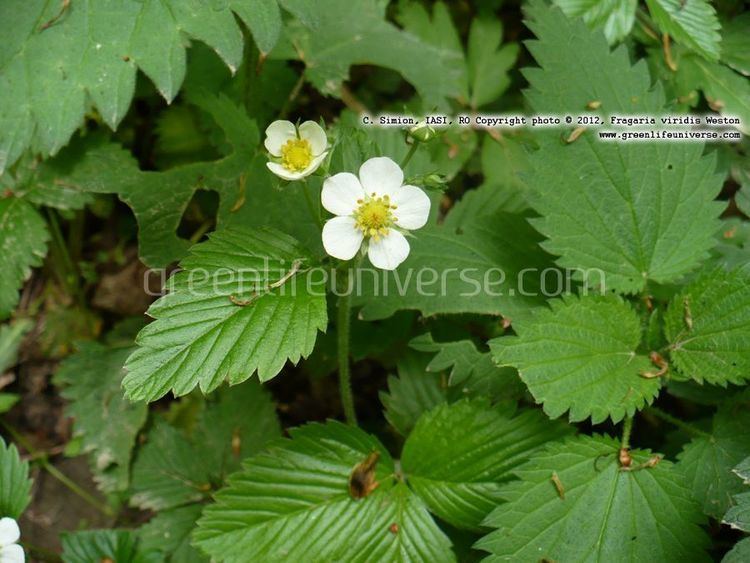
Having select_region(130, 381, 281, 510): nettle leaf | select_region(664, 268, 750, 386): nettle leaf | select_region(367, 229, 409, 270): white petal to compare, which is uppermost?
select_region(367, 229, 409, 270): white petal

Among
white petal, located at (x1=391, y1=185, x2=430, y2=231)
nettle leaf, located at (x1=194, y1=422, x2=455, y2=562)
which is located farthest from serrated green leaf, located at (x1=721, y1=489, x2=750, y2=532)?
white petal, located at (x1=391, y1=185, x2=430, y2=231)

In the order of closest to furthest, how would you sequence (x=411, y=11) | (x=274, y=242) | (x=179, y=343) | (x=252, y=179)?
(x=179, y=343) < (x=274, y=242) < (x=252, y=179) < (x=411, y=11)

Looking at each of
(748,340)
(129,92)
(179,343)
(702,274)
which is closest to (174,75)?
(129,92)

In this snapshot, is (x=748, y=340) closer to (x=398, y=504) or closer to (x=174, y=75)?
(x=398, y=504)

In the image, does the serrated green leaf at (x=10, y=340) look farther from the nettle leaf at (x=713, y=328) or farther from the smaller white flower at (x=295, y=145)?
the nettle leaf at (x=713, y=328)

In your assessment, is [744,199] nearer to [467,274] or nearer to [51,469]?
[467,274]

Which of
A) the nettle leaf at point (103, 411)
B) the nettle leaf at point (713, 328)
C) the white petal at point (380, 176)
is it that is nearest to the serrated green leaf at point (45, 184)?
the nettle leaf at point (103, 411)

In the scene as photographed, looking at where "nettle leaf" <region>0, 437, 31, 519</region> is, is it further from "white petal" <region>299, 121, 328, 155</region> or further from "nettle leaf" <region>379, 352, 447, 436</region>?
"white petal" <region>299, 121, 328, 155</region>
